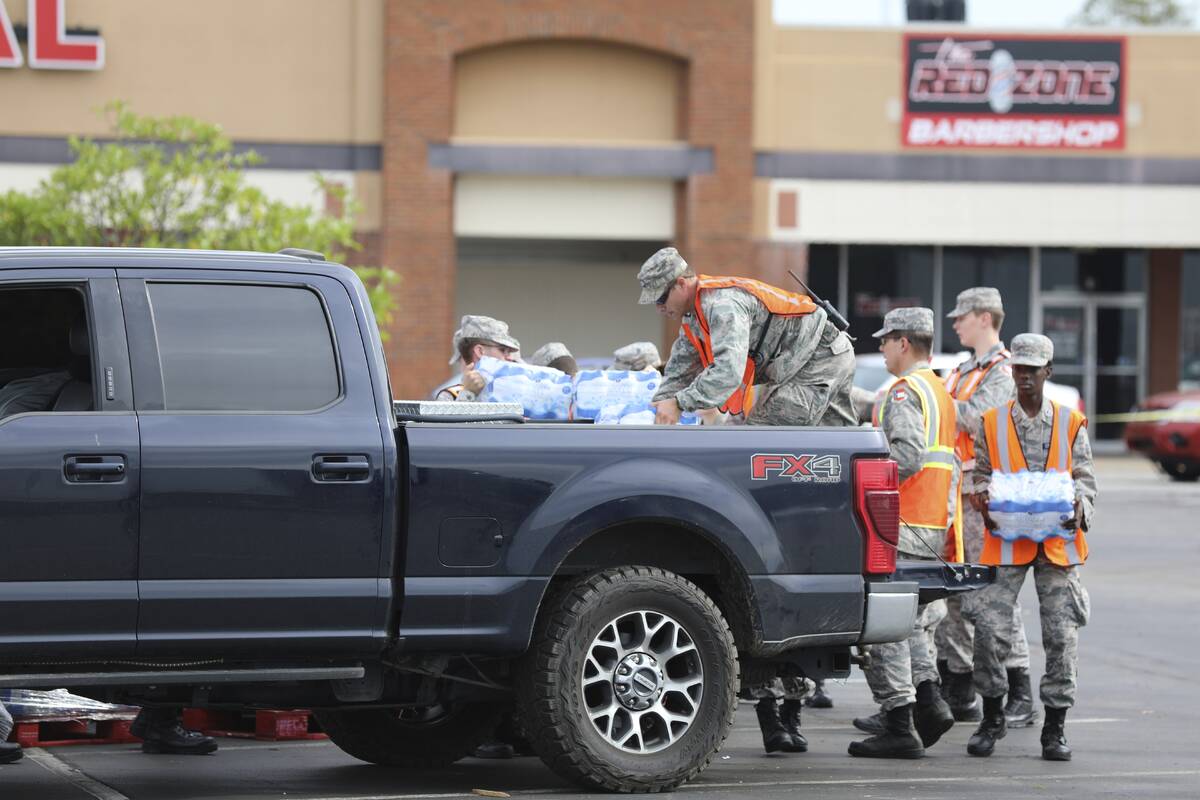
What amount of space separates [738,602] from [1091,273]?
28058mm

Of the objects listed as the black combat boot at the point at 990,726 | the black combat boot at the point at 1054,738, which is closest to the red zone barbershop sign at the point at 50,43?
the black combat boot at the point at 990,726

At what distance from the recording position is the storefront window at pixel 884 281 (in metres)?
33.3

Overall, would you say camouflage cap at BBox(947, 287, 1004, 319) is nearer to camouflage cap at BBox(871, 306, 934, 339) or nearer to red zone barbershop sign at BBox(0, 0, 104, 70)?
camouflage cap at BBox(871, 306, 934, 339)

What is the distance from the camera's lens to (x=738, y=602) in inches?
294

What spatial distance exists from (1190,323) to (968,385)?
25744 mm

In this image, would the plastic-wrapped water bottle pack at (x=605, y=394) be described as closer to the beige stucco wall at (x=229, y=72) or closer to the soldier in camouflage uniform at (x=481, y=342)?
the soldier in camouflage uniform at (x=481, y=342)

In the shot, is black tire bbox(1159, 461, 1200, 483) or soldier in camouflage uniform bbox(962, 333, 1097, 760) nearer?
soldier in camouflage uniform bbox(962, 333, 1097, 760)

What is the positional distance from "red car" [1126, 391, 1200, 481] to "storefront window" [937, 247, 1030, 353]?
→ 5377 millimetres

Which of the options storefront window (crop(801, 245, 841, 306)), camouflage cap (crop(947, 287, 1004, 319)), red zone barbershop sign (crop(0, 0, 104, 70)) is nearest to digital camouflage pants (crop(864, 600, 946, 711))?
camouflage cap (crop(947, 287, 1004, 319))

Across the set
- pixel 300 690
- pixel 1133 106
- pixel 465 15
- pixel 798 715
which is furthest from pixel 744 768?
pixel 1133 106

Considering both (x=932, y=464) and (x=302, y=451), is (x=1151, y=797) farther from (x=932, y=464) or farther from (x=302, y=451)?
(x=302, y=451)

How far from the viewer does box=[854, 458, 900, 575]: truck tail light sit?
24.3 feet

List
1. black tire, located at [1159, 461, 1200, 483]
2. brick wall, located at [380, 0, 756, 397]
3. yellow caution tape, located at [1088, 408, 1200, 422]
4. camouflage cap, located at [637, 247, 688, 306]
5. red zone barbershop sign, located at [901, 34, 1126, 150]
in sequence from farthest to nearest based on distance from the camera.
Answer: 1. red zone barbershop sign, located at [901, 34, 1126, 150]
2. brick wall, located at [380, 0, 756, 397]
3. black tire, located at [1159, 461, 1200, 483]
4. yellow caution tape, located at [1088, 408, 1200, 422]
5. camouflage cap, located at [637, 247, 688, 306]

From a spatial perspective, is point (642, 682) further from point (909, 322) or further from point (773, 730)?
point (909, 322)
